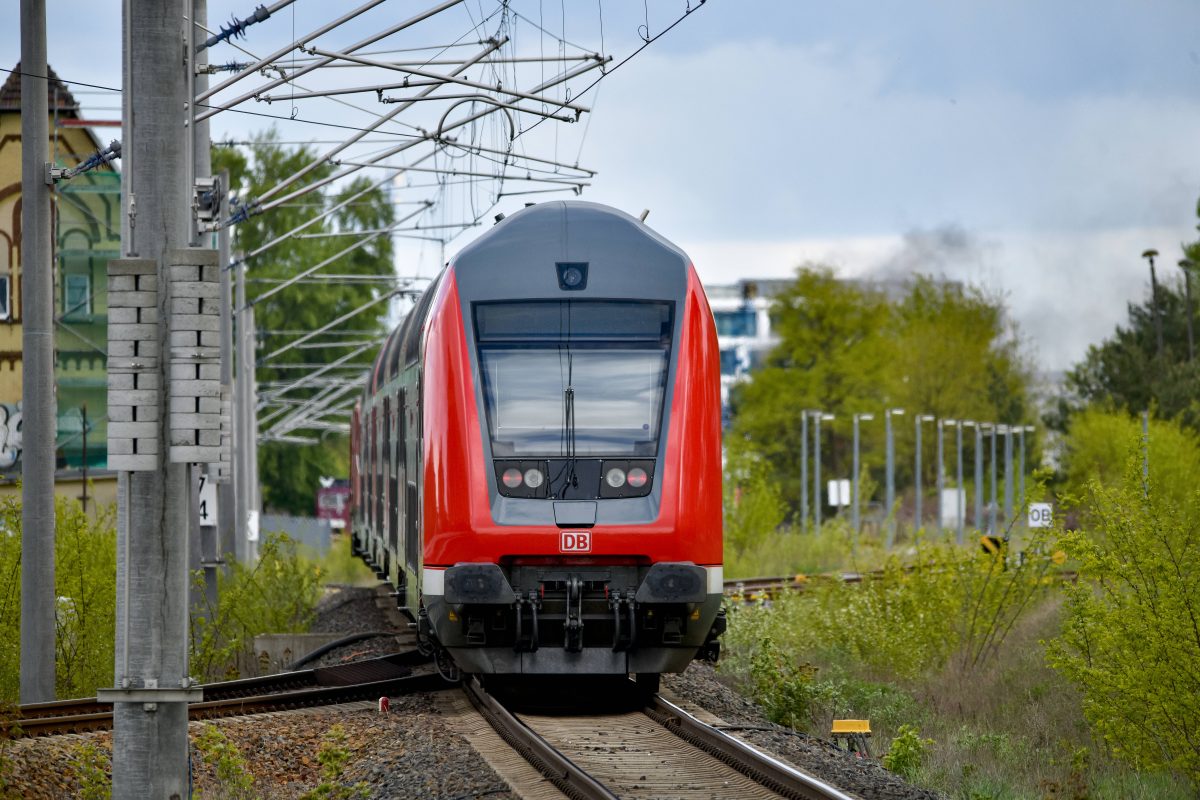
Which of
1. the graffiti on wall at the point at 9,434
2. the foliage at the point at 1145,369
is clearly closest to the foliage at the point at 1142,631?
the graffiti on wall at the point at 9,434

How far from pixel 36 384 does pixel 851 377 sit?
1863 inches

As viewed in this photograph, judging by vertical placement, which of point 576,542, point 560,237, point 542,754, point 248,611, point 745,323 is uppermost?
point 745,323

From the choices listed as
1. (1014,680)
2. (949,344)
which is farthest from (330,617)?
(949,344)

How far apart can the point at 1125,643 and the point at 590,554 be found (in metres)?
4.69

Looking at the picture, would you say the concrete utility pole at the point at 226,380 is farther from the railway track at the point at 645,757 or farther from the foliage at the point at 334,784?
the foliage at the point at 334,784

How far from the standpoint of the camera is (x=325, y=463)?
70.9m

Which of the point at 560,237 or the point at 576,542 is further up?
the point at 560,237

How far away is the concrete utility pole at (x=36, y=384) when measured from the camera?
14945 mm

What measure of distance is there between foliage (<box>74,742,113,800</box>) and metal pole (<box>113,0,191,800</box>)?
0.78 meters

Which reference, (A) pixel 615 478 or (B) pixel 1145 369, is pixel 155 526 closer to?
(A) pixel 615 478

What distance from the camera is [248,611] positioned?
21562 mm

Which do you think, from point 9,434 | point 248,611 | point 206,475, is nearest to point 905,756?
point 206,475

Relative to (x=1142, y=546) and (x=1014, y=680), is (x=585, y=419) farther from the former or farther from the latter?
(x=1014, y=680)

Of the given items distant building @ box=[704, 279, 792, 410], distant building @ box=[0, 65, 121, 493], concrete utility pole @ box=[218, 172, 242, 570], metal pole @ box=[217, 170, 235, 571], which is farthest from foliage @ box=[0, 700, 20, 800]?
distant building @ box=[704, 279, 792, 410]
